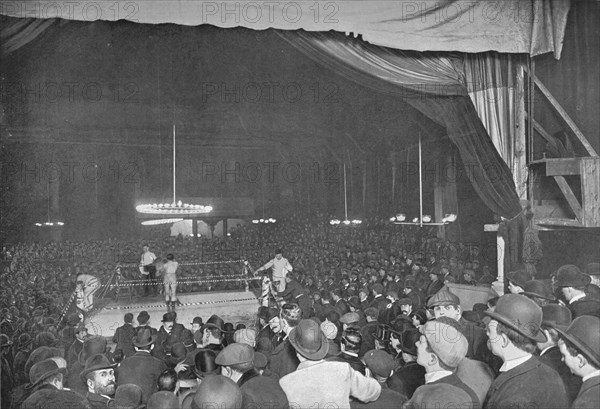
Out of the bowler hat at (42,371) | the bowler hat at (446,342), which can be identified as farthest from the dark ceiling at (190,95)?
the bowler hat at (446,342)

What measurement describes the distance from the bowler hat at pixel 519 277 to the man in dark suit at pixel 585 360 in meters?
2.06

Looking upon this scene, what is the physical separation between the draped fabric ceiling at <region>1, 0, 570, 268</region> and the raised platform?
375 cm

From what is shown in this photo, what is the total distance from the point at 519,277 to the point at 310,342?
3210 mm

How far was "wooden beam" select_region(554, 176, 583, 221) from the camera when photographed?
566 cm

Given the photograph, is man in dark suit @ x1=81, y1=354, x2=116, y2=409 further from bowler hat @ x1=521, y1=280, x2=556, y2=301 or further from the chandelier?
the chandelier

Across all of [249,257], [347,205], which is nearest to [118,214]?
[249,257]

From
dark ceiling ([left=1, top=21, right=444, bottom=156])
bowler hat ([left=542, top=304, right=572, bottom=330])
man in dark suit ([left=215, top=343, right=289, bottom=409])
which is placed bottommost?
man in dark suit ([left=215, top=343, right=289, bottom=409])

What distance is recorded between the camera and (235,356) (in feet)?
11.4

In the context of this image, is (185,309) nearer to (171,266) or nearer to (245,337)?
(171,266)

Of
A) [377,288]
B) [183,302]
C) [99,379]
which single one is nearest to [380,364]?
[99,379]

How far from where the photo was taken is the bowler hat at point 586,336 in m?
3.14

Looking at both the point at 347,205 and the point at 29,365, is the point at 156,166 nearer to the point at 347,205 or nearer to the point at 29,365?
the point at 347,205

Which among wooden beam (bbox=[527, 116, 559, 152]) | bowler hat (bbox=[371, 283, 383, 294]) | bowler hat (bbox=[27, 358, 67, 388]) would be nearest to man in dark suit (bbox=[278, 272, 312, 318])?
bowler hat (bbox=[371, 283, 383, 294])

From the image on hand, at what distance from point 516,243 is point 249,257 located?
4.13m
